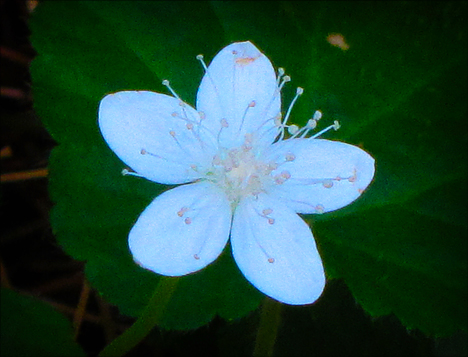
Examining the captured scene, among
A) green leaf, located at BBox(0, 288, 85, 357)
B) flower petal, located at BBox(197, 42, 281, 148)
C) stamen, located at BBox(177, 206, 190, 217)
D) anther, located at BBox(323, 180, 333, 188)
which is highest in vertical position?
flower petal, located at BBox(197, 42, 281, 148)

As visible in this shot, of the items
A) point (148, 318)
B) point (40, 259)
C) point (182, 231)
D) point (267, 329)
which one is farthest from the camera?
point (40, 259)

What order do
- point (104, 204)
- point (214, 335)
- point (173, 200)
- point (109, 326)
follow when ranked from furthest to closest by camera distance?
point (109, 326) → point (214, 335) → point (104, 204) → point (173, 200)

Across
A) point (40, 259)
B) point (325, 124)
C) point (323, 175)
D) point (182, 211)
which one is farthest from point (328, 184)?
point (40, 259)

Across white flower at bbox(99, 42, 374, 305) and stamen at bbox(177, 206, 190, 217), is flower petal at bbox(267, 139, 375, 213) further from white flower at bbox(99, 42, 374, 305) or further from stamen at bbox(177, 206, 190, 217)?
stamen at bbox(177, 206, 190, 217)

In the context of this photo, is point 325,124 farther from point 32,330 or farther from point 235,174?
point 32,330

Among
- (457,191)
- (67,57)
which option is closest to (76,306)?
(67,57)

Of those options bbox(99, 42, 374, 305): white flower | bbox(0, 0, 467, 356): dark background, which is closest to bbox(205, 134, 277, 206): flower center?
bbox(99, 42, 374, 305): white flower

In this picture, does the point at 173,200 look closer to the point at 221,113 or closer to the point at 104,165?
the point at 221,113
